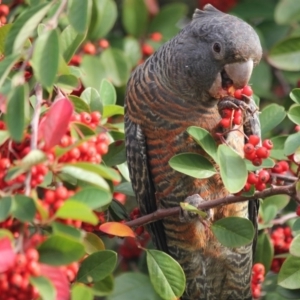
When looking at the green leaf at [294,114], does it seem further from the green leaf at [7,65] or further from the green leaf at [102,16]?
Result: the green leaf at [102,16]

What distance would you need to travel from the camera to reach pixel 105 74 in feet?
13.1

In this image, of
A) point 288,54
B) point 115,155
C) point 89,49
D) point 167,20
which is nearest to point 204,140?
point 115,155

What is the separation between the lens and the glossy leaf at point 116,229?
273cm

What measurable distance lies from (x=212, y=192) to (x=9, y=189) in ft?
5.27


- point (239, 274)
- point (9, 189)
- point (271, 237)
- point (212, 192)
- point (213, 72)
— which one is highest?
point (9, 189)

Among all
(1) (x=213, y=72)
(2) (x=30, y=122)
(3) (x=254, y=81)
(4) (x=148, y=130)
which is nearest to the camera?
(2) (x=30, y=122)

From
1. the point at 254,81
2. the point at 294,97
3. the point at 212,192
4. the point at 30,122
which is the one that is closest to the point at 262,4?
the point at 254,81

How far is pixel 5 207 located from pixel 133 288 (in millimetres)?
1745

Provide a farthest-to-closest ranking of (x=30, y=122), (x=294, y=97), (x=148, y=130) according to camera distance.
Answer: (x=148, y=130)
(x=294, y=97)
(x=30, y=122)

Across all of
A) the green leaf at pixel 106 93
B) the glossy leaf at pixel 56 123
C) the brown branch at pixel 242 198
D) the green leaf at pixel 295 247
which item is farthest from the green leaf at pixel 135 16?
the glossy leaf at pixel 56 123

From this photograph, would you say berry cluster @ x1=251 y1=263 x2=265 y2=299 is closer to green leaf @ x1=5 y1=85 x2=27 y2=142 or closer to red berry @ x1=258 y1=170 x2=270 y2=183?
red berry @ x1=258 y1=170 x2=270 y2=183

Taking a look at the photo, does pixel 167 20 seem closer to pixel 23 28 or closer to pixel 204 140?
pixel 204 140

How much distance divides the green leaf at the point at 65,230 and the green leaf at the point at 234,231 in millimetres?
779

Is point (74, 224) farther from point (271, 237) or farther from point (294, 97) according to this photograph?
point (271, 237)
